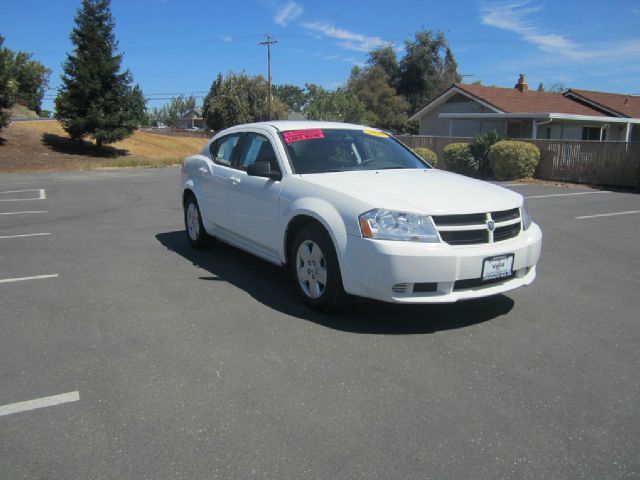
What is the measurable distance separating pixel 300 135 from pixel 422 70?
5550 cm

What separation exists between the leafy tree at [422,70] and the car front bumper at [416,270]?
55.2 m

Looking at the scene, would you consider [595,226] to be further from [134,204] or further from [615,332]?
[134,204]

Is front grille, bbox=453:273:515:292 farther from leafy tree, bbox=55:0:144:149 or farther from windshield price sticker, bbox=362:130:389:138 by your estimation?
leafy tree, bbox=55:0:144:149

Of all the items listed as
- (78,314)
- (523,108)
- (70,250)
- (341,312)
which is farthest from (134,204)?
(523,108)

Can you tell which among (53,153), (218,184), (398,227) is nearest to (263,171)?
(218,184)

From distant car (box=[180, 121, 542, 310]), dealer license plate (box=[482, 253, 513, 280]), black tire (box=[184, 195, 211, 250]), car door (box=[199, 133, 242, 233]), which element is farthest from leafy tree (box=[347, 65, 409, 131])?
dealer license plate (box=[482, 253, 513, 280])

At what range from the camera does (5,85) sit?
26828 mm

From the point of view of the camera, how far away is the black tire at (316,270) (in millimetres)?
4398

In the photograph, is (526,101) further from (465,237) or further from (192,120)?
(192,120)

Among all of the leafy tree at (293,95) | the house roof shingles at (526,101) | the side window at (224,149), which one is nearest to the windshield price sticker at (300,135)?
the side window at (224,149)

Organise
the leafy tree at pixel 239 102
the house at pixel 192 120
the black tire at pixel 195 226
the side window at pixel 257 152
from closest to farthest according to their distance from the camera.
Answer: the side window at pixel 257 152
the black tire at pixel 195 226
the leafy tree at pixel 239 102
the house at pixel 192 120

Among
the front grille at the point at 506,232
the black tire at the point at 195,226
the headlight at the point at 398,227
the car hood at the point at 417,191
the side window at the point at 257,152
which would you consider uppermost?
the side window at the point at 257,152

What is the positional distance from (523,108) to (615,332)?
26.0 meters

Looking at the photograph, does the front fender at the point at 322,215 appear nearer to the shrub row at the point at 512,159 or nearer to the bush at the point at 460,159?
the shrub row at the point at 512,159
